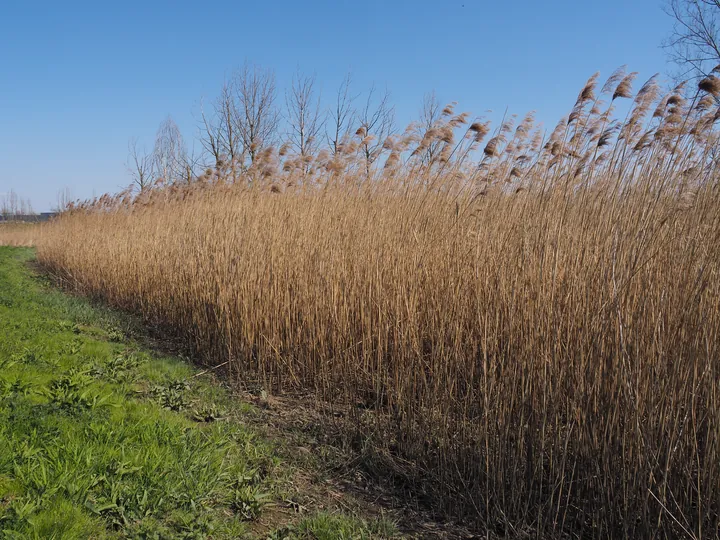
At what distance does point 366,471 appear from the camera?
3.12 m

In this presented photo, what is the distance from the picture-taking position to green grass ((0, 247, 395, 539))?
2.28m

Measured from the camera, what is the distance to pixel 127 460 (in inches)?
103

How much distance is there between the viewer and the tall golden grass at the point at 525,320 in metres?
2.22

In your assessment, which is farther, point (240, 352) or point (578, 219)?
point (240, 352)

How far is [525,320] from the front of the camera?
2.62 meters

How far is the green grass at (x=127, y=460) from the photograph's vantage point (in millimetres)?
2281

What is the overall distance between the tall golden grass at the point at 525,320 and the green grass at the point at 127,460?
67 cm

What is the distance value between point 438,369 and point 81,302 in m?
6.75

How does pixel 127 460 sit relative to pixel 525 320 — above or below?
below

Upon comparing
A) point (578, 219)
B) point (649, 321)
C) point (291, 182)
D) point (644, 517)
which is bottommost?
point (644, 517)

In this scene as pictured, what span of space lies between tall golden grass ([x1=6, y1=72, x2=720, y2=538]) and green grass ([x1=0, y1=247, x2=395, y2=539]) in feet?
2.20

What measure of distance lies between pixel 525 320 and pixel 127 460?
6.82 ft

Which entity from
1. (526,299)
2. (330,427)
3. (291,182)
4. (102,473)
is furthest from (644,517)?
(291,182)

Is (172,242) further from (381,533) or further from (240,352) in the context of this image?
(381,533)
